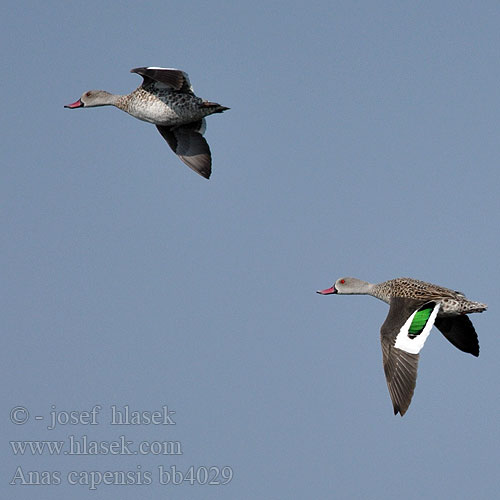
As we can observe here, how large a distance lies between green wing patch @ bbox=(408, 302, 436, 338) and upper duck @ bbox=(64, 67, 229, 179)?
5241 mm

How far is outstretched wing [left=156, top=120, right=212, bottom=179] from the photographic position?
2231cm

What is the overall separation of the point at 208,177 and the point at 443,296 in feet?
17.3

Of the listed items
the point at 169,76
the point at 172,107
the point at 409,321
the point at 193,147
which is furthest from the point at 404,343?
the point at 193,147

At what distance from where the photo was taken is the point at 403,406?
17078mm

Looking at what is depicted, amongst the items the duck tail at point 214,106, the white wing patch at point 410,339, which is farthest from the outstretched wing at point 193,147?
the white wing patch at point 410,339

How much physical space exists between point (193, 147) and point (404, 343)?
6.56 metres

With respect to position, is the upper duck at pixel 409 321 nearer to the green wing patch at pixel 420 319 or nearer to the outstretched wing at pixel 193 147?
the green wing patch at pixel 420 319

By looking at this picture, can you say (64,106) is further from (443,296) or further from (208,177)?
(443,296)

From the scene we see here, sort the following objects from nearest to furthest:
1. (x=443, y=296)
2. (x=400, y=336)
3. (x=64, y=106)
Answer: (x=400, y=336), (x=443, y=296), (x=64, y=106)

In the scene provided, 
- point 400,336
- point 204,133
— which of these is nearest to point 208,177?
point 204,133

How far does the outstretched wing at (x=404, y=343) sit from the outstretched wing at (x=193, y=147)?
5.05 metres

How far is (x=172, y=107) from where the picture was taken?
2092 cm

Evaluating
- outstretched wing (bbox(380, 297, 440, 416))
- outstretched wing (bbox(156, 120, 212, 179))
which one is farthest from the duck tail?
outstretched wing (bbox(380, 297, 440, 416))

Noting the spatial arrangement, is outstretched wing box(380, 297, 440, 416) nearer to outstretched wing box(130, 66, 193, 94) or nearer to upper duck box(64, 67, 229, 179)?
upper duck box(64, 67, 229, 179)
